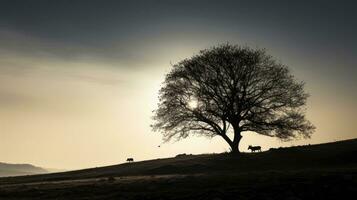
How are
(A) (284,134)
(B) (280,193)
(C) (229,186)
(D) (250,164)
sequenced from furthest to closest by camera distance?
(A) (284,134) < (D) (250,164) < (C) (229,186) < (B) (280,193)

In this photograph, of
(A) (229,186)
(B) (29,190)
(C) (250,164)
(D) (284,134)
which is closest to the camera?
(A) (229,186)

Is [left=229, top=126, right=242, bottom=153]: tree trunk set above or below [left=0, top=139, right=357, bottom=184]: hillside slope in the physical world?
above

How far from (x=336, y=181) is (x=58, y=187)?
23561 millimetres

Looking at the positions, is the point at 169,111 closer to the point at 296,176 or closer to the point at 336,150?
the point at 336,150

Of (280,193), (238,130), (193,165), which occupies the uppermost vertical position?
(238,130)

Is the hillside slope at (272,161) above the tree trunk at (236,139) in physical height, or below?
below

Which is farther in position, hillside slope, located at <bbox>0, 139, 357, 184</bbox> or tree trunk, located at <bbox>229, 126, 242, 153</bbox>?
tree trunk, located at <bbox>229, 126, 242, 153</bbox>

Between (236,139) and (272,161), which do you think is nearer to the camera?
(272,161)

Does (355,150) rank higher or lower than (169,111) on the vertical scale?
lower

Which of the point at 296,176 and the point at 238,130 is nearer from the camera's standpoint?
the point at 296,176

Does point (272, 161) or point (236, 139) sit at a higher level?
point (236, 139)

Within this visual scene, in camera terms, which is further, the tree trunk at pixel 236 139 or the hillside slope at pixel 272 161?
the tree trunk at pixel 236 139

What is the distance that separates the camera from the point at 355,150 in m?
58.3

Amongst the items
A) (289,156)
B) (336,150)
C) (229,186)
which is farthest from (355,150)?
(229,186)
